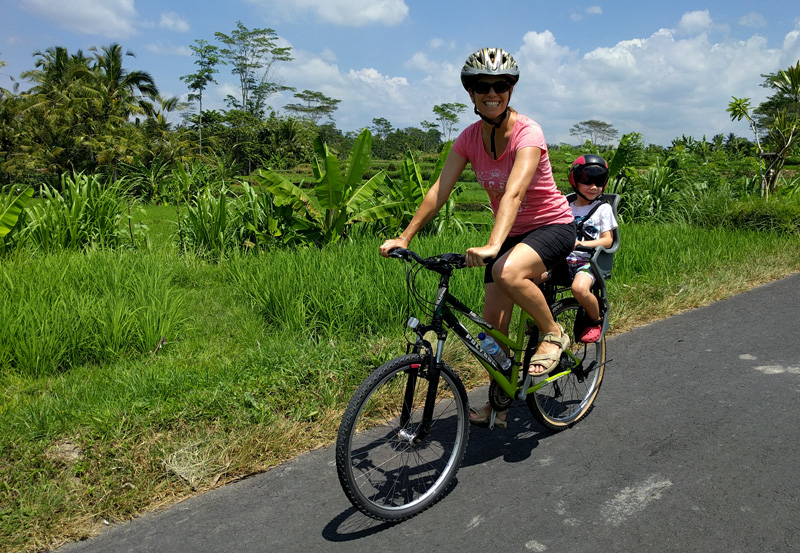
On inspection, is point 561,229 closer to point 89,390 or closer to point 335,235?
point 89,390

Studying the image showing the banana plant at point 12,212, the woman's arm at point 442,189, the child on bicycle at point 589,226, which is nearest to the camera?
the woman's arm at point 442,189

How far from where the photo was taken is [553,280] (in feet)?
11.8

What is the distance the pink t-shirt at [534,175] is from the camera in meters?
3.00

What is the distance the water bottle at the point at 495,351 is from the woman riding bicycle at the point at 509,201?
0.59ft

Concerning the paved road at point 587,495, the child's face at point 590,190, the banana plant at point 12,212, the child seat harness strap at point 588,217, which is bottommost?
the paved road at point 587,495

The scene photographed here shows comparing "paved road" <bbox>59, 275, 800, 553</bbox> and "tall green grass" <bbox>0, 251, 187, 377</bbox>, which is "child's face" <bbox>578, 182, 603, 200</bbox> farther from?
"tall green grass" <bbox>0, 251, 187, 377</bbox>

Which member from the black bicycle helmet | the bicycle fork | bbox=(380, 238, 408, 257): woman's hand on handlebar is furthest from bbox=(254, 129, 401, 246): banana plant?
the bicycle fork

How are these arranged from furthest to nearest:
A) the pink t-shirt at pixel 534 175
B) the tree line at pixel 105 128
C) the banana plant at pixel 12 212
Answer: the tree line at pixel 105 128 → the banana plant at pixel 12 212 → the pink t-shirt at pixel 534 175

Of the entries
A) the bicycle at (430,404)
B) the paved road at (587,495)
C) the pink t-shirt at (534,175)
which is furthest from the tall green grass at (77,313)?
the pink t-shirt at (534,175)

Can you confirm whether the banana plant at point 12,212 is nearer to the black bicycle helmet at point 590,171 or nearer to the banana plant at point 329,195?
the banana plant at point 329,195

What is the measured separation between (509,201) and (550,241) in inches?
15.7

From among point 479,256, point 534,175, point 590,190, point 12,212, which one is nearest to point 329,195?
point 12,212

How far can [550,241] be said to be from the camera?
3.11 metres

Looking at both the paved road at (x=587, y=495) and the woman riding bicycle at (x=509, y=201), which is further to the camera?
the woman riding bicycle at (x=509, y=201)
